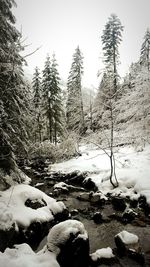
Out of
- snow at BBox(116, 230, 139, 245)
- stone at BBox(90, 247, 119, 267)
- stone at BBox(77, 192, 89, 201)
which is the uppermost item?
snow at BBox(116, 230, 139, 245)

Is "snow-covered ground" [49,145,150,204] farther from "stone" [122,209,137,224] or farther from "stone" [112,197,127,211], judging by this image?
"stone" [122,209,137,224]

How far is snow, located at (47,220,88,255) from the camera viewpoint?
7.53 meters

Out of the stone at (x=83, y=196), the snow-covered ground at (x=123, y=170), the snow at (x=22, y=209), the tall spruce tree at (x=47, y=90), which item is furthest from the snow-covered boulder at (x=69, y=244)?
the tall spruce tree at (x=47, y=90)

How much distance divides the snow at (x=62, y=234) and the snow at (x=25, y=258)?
220 mm

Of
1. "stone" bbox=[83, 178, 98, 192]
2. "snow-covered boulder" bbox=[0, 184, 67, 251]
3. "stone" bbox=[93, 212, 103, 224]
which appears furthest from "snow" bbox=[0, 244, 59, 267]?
"stone" bbox=[83, 178, 98, 192]

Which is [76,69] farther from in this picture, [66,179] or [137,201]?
[137,201]

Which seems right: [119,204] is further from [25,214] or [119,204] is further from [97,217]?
[25,214]

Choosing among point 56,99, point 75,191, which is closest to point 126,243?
point 75,191

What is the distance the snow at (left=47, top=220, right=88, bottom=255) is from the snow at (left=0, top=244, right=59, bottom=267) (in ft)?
0.72

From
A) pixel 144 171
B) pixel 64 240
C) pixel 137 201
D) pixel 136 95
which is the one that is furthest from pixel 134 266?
pixel 144 171

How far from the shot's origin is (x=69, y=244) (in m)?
7.61

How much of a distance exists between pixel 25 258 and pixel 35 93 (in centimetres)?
3041

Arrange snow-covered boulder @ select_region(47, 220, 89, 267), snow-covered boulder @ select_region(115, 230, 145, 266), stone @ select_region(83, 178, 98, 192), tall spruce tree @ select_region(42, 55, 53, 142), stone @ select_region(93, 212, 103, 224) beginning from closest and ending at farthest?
snow-covered boulder @ select_region(47, 220, 89, 267)
snow-covered boulder @ select_region(115, 230, 145, 266)
stone @ select_region(93, 212, 103, 224)
stone @ select_region(83, 178, 98, 192)
tall spruce tree @ select_region(42, 55, 53, 142)

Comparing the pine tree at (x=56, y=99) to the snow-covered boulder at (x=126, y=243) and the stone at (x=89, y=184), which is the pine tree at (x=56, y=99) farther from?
the snow-covered boulder at (x=126, y=243)
